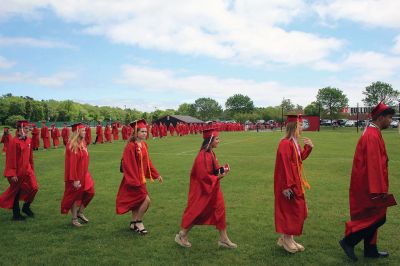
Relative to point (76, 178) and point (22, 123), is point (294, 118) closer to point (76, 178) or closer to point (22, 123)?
point (76, 178)

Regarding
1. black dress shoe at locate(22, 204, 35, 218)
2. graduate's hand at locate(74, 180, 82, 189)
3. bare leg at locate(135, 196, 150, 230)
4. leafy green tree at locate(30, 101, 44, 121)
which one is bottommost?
black dress shoe at locate(22, 204, 35, 218)

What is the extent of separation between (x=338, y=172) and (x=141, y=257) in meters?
10.7

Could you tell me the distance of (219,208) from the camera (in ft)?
21.2

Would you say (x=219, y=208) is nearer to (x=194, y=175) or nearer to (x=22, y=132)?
(x=194, y=175)

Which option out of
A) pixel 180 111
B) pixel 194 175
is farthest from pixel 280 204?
pixel 180 111

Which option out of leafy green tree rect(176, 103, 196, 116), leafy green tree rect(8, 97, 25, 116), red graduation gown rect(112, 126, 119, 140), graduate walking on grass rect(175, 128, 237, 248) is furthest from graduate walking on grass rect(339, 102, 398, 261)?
leafy green tree rect(176, 103, 196, 116)

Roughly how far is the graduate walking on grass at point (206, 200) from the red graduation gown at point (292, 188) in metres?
0.89

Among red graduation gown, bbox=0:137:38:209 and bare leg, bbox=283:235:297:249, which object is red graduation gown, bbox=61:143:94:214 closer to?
red graduation gown, bbox=0:137:38:209

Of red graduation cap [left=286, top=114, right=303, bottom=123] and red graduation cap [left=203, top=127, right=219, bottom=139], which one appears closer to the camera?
red graduation cap [left=286, top=114, right=303, bottom=123]

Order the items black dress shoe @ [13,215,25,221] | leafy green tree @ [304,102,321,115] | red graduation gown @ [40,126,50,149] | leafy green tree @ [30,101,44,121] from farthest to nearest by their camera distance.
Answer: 1. leafy green tree @ [304,102,321,115]
2. leafy green tree @ [30,101,44,121]
3. red graduation gown @ [40,126,50,149]
4. black dress shoe @ [13,215,25,221]

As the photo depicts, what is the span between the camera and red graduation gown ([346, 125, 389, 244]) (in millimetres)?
5367

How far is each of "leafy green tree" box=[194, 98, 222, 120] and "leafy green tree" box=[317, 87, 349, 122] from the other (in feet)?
183

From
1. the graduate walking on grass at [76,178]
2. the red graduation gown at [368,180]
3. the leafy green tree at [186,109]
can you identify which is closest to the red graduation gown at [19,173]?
the graduate walking on grass at [76,178]

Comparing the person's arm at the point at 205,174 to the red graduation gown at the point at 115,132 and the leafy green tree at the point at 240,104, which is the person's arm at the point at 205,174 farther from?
the leafy green tree at the point at 240,104
